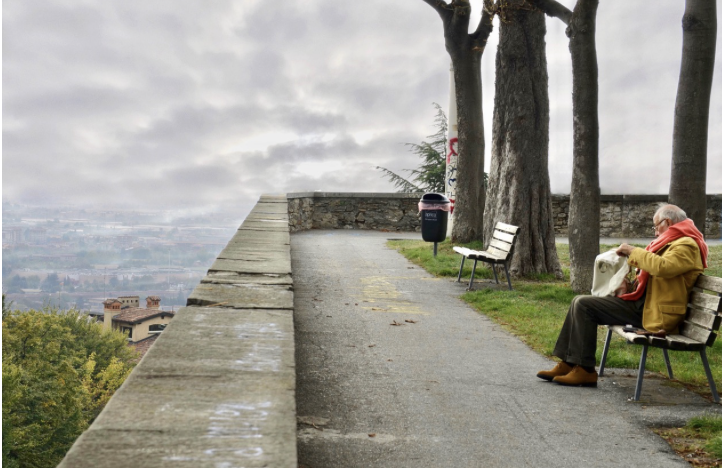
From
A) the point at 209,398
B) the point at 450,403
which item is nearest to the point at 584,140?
the point at 450,403

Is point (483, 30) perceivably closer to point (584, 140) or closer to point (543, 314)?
point (584, 140)

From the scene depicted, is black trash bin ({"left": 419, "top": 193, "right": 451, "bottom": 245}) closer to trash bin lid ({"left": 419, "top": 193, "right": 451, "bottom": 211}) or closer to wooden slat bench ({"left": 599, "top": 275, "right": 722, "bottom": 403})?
trash bin lid ({"left": 419, "top": 193, "right": 451, "bottom": 211})

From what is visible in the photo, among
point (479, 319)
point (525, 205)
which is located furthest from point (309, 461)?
point (525, 205)

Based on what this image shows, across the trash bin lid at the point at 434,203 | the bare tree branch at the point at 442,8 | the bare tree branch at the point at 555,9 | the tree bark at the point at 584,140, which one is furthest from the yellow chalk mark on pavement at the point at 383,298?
the bare tree branch at the point at 442,8

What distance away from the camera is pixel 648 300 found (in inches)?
221

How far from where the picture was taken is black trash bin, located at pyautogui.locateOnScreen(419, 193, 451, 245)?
588 inches

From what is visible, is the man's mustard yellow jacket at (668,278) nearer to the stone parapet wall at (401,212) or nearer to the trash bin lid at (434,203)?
the trash bin lid at (434,203)

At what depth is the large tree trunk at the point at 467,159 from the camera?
16.1 meters

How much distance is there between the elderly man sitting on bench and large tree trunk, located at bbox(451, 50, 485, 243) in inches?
405

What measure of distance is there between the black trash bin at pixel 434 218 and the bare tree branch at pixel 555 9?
5.36 m

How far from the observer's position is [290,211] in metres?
20.4

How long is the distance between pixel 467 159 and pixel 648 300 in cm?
1095

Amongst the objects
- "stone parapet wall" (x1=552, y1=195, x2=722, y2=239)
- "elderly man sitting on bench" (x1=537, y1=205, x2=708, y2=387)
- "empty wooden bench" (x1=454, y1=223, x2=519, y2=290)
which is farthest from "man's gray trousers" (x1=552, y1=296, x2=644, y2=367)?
"stone parapet wall" (x1=552, y1=195, x2=722, y2=239)

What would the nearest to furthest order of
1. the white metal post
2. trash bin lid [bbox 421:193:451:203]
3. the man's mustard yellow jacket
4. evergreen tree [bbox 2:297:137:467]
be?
the man's mustard yellow jacket
trash bin lid [bbox 421:193:451:203]
the white metal post
evergreen tree [bbox 2:297:137:467]
